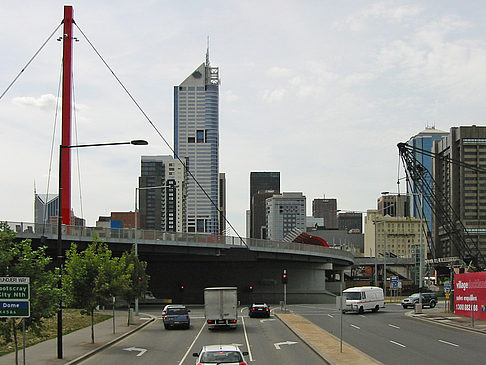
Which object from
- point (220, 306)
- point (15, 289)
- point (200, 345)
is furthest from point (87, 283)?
point (15, 289)

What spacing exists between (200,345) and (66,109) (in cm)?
4225

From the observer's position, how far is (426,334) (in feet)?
120

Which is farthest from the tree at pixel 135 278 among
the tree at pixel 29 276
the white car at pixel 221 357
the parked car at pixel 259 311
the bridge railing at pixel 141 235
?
the white car at pixel 221 357

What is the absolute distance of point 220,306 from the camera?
40.3 metres

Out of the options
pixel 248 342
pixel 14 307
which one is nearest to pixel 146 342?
pixel 248 342

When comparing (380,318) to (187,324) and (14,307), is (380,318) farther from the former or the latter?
(14,307)

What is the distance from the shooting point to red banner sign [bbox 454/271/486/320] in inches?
1813

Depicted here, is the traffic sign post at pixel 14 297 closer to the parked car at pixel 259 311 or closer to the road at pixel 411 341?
the road at pixel 411 341

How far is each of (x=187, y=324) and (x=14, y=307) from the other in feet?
77.8

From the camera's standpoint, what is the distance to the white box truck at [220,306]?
132ft

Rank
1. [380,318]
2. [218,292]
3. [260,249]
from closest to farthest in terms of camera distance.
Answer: [218,292] < [380,318] < [260,249]

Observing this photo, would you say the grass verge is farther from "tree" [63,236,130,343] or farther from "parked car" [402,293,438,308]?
"parked car" [402,293,438,308]

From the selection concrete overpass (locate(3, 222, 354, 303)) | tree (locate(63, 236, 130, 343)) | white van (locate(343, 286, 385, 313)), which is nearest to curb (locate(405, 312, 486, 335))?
white van (locate(343, 286, 385, 313))

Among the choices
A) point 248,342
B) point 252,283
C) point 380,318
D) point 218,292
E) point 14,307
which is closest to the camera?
point 14,307
